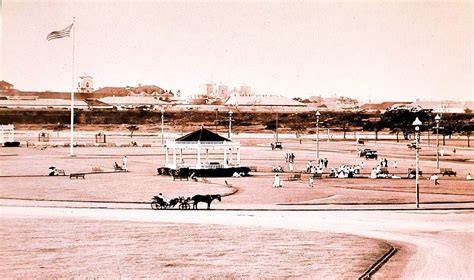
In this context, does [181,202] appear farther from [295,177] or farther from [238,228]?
[295,177]

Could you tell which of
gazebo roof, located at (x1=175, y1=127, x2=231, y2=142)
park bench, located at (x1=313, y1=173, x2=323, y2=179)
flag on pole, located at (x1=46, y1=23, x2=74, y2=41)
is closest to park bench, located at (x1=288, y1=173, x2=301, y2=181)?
park bench, located at (x1=313, y1=173, x2=323, y2=179)

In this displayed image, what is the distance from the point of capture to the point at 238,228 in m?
28.9

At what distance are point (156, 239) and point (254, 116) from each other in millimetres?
151499

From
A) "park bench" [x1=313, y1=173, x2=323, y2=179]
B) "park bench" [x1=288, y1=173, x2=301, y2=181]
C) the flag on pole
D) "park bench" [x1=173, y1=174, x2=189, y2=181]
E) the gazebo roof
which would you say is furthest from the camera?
the flag on pole

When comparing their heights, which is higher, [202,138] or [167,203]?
[202,138]

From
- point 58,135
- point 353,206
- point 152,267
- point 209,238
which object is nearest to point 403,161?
point 353,206

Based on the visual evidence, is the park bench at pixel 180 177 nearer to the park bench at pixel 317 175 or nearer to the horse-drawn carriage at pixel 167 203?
the park bench at pixel 317 175

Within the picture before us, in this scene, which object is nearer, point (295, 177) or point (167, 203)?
point (167, 203)

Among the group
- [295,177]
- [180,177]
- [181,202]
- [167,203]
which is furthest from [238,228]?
[295,177]

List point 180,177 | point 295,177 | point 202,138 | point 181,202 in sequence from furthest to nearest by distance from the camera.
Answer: point 202,138 → point 295,177 → point 180,177 → point 181,202

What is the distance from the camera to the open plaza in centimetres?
2247

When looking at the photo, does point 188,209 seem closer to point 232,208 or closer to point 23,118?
point 232,208

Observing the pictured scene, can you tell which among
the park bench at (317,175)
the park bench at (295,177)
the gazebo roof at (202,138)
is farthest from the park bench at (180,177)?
the park bench at (317,175)

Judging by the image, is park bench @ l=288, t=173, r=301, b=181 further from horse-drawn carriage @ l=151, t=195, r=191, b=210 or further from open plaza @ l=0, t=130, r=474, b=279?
horse-drawn carriage @ l=151, t=195, r=191, b=210
